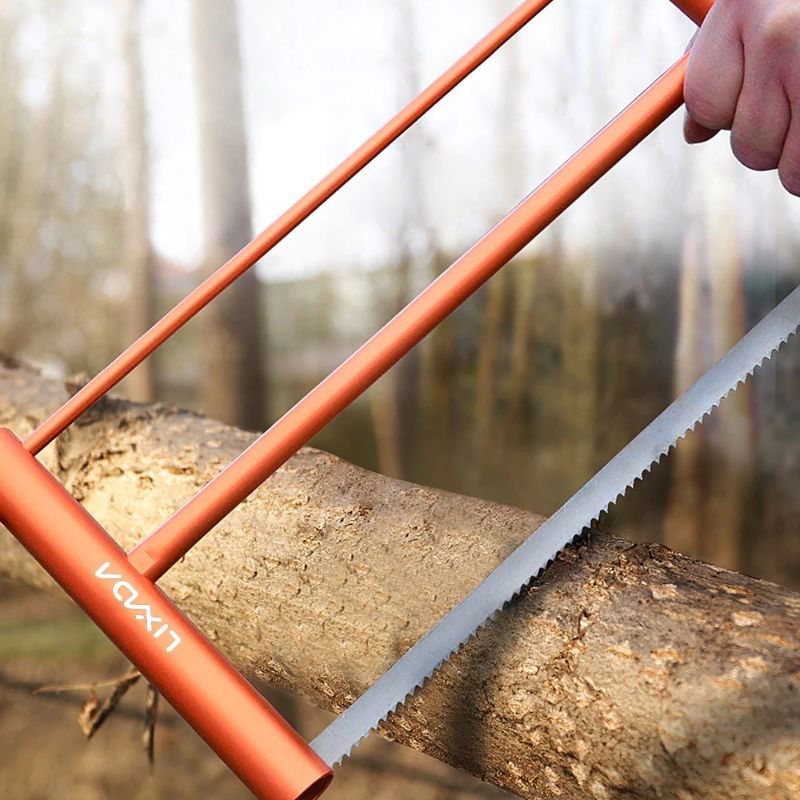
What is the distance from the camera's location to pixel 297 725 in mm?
2420

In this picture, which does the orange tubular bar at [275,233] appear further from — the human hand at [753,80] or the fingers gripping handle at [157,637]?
the human hand at [753,80]

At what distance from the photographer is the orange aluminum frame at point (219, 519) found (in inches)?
22.5

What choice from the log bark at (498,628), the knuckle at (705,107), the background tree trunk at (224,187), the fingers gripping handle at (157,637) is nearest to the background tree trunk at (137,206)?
the background tree trunk at (224,187)

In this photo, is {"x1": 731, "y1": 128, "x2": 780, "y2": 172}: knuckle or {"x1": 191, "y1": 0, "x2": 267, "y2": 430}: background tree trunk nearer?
{"x1": 731, "y1": 128, "x2": 780, "y2": 172}: knuckle

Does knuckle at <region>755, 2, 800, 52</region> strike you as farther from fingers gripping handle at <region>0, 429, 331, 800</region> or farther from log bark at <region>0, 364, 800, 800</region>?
fingers gripping handle at <region>0, 429, 331, 800</region>

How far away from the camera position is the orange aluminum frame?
572mm

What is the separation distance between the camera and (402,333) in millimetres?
660

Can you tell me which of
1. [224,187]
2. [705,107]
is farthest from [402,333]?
[224,187]

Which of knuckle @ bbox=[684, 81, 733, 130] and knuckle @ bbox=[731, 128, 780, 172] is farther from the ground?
knuckle @ bbox=[684, 81, 733, 130]

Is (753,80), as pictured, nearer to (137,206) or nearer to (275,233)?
(275,233)

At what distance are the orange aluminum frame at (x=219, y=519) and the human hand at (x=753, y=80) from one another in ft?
0.09

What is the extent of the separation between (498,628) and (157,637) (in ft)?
0.83

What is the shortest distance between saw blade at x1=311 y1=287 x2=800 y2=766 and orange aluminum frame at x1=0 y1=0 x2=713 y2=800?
0.21 ft

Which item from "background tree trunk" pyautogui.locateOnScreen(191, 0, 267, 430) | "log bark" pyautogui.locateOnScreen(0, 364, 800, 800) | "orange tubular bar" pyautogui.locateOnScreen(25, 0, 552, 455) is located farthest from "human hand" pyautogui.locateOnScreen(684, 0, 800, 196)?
"background tree trunk" pyautogui.locateOnScreen(191, 0, 267, 430)
